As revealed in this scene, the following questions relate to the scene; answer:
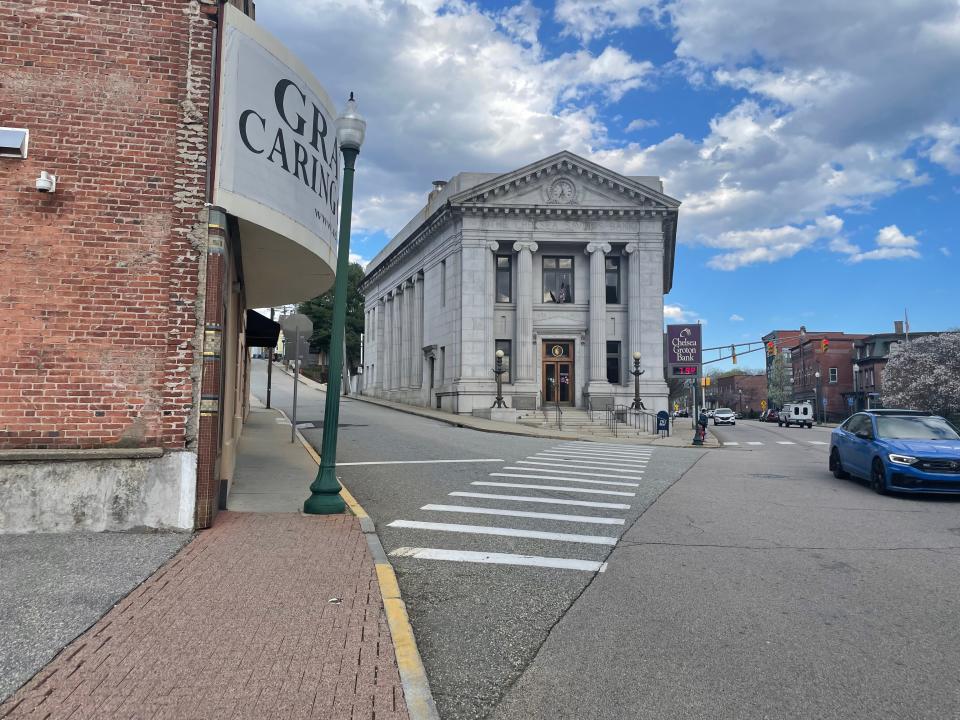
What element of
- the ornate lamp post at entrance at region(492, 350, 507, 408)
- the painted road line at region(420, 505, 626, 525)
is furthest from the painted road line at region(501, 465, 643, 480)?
the ornate lamp post at entrance at region(492, 350, 507, 408)

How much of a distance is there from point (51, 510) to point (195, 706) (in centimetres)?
473

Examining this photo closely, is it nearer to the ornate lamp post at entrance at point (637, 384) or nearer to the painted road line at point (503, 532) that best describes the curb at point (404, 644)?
the painted road line at point (503, 532)

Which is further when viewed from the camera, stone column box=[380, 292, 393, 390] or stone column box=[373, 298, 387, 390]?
stone column box=[373, 298, 387, 390]

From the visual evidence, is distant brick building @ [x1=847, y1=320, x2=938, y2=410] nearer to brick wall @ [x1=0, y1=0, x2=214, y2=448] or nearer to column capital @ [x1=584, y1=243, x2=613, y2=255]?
column capital @ [x1=584, y1=243, x2=613, y2=255]

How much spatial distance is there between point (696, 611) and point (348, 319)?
70.5 metres

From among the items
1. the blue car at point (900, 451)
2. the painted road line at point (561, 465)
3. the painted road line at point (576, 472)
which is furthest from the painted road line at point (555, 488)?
the blue car at point (900, 451)

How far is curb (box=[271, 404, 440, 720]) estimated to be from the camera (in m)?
3.55

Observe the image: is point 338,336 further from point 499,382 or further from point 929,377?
point 929,377

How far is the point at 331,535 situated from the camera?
24.5ft

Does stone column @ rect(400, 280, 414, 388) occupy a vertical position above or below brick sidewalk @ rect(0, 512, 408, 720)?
above

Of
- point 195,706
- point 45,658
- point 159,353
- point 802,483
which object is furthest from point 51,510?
point 802,483

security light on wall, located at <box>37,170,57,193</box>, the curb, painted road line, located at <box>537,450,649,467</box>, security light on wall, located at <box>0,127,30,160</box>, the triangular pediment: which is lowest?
painted road line, located at <box>537,450,649,467</box>

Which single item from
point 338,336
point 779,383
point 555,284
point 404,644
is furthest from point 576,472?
point 779,383

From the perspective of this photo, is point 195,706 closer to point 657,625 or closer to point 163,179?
point 657,625
